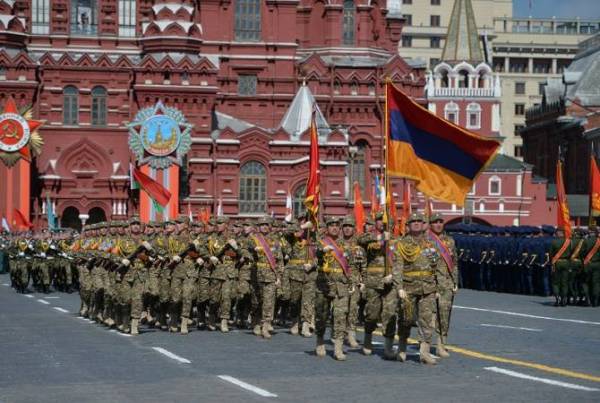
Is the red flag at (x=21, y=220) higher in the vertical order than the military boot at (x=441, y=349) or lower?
higher

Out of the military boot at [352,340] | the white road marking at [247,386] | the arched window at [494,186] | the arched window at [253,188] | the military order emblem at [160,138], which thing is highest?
the military order emblem at [160,138]

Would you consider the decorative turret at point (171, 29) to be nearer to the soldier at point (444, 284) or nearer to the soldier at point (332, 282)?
the soldier at point (444, 284)

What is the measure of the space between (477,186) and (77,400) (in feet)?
234

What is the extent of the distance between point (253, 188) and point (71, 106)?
9.26 meters

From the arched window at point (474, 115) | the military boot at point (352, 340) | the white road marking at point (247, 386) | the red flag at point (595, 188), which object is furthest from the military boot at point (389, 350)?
the arched window at point (474, 115)

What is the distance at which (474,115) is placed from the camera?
91125 millimetres

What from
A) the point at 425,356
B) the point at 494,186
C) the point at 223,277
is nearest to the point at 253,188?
the point at 494,186

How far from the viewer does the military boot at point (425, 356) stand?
16.5m

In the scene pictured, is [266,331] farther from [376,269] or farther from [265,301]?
[376,269]

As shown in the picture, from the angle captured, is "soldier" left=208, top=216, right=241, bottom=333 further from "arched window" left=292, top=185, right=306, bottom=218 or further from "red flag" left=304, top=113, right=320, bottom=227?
"arched window" left=292, top=185, right=306, bottom=218

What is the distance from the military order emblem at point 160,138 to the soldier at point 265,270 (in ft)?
117

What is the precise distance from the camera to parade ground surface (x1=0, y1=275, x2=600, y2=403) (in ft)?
45.5

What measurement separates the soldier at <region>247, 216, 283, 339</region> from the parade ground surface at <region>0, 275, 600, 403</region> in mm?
445

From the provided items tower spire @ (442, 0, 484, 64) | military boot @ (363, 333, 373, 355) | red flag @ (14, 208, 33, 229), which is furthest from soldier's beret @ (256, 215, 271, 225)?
tower spire @ (442, 0, 484, 64)
